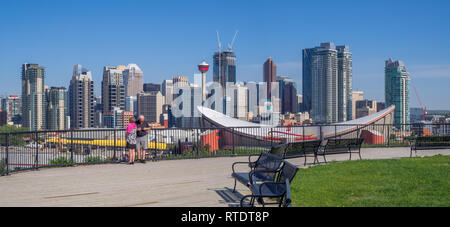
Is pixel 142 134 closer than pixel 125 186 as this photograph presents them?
No

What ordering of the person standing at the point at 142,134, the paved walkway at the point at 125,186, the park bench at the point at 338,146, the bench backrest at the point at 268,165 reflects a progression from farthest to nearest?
the person standing at the point at 142,134 → the park bench at the point at 338,146 → the paved walkway at the point at 125,186 → the bench backrest at the point at 268,165

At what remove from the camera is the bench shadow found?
7586 millimetres

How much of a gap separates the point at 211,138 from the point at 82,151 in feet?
22.4

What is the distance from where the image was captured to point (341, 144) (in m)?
14.0

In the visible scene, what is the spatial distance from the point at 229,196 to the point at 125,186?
2596 mm

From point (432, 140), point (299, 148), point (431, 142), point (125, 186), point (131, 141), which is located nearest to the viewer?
point (125, 186)

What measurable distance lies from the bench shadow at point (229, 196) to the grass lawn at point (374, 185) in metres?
1.02

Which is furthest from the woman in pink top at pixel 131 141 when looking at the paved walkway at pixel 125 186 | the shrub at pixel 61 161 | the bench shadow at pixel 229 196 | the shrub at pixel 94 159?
the bench shadow at pixel 229 196

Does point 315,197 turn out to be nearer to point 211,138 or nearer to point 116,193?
point 116,193

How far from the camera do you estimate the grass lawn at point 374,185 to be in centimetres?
725

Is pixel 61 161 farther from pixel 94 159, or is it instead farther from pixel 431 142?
pixel 431 142

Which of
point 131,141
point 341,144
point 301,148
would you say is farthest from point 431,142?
point 131,141

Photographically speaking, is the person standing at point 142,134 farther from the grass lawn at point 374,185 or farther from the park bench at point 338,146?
the grass lawn at point 374,185
